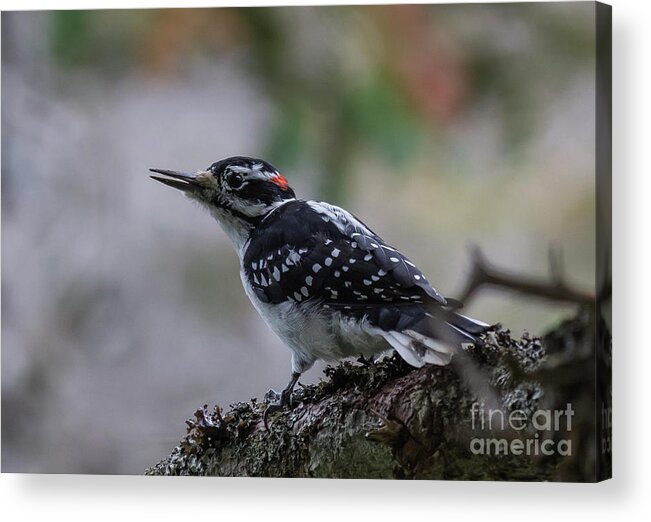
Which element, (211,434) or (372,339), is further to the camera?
(211,434)

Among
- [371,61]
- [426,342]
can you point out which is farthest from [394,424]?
[371,61]

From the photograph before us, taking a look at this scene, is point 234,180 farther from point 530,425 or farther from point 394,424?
point 530,425

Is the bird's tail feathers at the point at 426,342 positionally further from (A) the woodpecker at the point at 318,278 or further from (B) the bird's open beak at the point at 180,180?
(B) the bird's open beak at the point at 180,180

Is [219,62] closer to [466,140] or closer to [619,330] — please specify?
[466,140]

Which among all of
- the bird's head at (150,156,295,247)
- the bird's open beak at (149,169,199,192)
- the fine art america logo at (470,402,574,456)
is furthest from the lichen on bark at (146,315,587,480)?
the bird's open beak at (149,169,199,192)

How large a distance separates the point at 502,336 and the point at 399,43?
86 centimetres

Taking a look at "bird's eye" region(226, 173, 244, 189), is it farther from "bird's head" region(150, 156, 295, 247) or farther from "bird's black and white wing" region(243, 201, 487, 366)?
"bird's black and white wing" region(243, 201, 487, 366)

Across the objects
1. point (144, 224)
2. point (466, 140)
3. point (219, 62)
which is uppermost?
point (219, 62)

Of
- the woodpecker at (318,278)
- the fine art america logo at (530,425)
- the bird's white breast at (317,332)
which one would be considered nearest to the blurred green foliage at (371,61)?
the woodpecker at (318,278)

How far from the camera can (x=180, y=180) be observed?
3.19 meters

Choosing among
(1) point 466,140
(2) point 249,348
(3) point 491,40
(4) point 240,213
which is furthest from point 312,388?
(3) point 491,40

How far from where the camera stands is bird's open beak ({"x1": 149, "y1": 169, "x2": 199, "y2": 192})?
3.18 metres

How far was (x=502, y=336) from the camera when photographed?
296 centimetres

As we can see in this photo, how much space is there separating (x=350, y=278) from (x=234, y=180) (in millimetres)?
461
